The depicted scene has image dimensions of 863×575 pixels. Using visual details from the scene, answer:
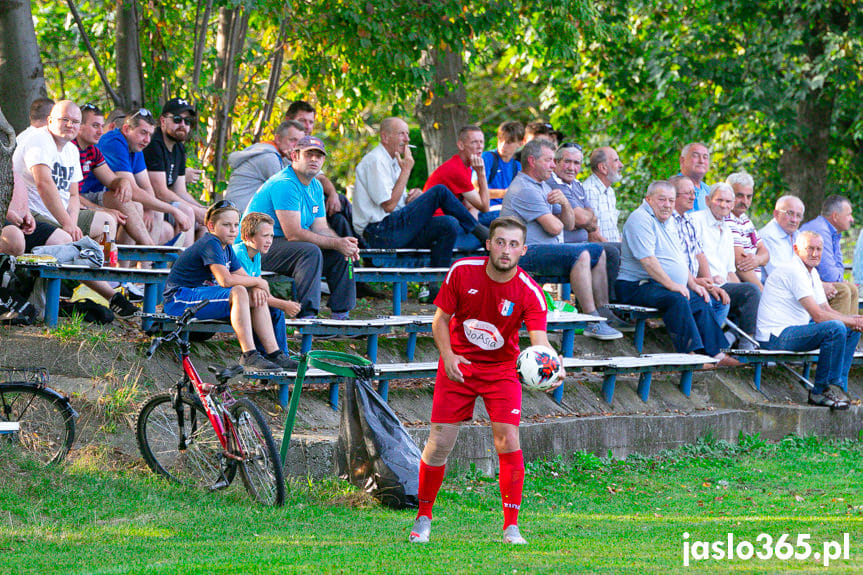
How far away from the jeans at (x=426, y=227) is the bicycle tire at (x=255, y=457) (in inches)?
184

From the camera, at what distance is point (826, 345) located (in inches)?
468

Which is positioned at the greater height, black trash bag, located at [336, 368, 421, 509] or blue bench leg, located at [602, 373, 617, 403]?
black trash bag, located at [336, 368, 421, 509]

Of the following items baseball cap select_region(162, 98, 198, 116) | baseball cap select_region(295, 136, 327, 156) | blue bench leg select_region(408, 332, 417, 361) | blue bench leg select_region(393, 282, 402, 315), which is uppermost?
baseball cap select_region(162, 98, 198, 116)

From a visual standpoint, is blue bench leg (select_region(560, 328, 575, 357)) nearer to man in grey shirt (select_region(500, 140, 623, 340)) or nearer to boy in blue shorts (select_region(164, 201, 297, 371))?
man in grey shirt (select_region(500, 140, 623, 340))

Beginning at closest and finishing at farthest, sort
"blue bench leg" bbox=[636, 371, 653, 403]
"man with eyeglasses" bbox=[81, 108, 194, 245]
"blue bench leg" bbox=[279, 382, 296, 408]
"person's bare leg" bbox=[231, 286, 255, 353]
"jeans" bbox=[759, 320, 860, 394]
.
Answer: "person's bare leg" bbox=[231, 286, 255, 353] < "blue bench leg" bbox=[279, 382, 296, 408] < "man with eyeglasses" bbox=[81, 108, 194, 245] < "blue bench leg" bbox=[636, 371, 653, 403] < "jeans" bbox=[759, 320, 860, 394]

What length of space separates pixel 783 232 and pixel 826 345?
62.0 inches

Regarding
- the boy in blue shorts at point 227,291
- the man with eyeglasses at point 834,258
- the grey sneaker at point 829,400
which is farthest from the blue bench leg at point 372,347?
the man with eyeglasses at point 834,258

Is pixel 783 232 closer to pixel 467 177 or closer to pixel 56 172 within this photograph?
pixel 467 177

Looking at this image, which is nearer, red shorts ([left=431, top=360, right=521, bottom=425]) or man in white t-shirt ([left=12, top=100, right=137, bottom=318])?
red shorts ([left=431, top=360, right=521, bottom=425])

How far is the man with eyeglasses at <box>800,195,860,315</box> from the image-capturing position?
1290 centimetres

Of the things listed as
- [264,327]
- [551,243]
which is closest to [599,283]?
[551,243]

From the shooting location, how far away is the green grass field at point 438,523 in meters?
5.96

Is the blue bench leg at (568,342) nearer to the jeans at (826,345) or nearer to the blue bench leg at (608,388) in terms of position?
the blue bench leg at (608,388)

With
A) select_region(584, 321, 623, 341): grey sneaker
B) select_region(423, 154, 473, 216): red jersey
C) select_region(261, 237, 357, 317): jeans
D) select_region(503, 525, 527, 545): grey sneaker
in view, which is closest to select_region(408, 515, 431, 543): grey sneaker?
select_region(503, 525, 527, 545): grey sneaker
